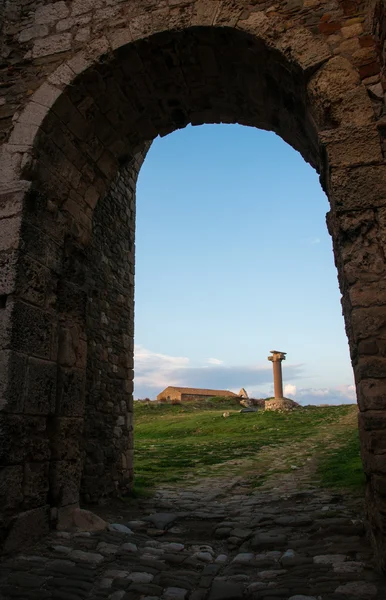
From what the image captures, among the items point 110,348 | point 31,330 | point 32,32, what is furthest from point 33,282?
point 32,32

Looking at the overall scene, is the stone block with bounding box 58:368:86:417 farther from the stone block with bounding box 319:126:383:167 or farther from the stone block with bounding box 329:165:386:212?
the stone block with bounding box 319:126:383:167

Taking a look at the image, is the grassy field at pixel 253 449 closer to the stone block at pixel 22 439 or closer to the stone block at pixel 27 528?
the stone block at pixel 27 528

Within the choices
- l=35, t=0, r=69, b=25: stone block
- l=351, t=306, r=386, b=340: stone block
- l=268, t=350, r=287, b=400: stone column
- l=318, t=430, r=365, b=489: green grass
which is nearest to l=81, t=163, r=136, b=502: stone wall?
l=35, t=0, r=69, b=25: stone block

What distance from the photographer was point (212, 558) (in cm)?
357

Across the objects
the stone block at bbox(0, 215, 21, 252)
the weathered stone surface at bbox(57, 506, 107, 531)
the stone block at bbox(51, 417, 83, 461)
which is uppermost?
the stone block at bbox(0, 215, 21, 252)

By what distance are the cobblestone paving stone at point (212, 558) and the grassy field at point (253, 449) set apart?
5.10 feet

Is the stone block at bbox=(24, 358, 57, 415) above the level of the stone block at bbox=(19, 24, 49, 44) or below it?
below

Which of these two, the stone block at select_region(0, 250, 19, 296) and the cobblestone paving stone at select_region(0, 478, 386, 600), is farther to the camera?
the stone block at select_region(0, 250, 19, 296)

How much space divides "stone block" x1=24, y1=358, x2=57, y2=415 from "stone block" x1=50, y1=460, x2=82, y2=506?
515 mm

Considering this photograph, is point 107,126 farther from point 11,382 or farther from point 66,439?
point 66,439

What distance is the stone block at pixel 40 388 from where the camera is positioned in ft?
12.7

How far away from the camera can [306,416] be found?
1833 centimetres

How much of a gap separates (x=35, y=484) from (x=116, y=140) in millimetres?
3526

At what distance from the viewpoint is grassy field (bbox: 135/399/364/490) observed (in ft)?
23.5
